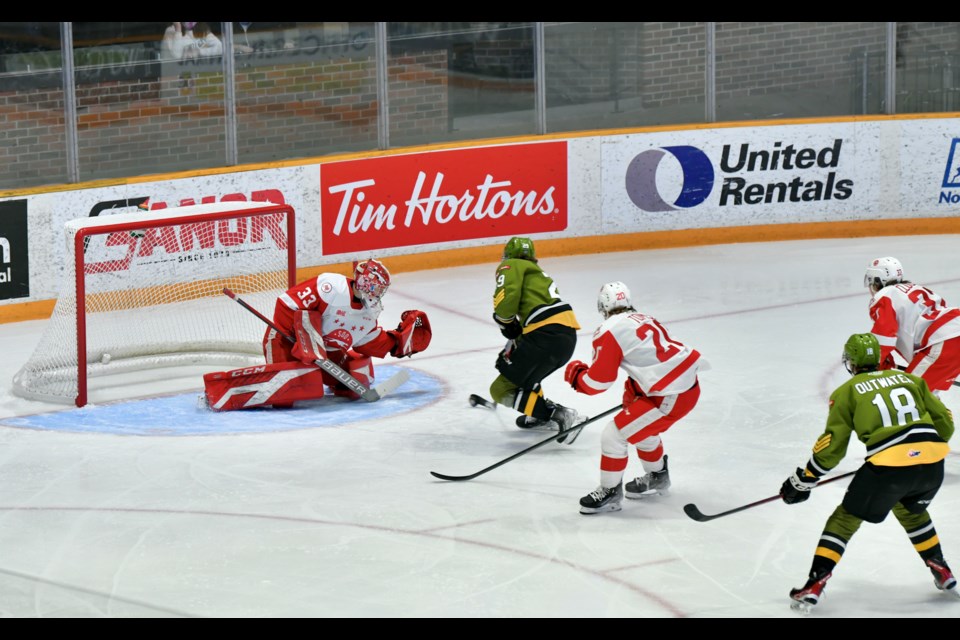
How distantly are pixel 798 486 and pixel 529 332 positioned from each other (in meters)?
2.37

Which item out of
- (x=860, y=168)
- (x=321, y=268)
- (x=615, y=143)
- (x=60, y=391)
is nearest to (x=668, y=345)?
(x=60, y=391)

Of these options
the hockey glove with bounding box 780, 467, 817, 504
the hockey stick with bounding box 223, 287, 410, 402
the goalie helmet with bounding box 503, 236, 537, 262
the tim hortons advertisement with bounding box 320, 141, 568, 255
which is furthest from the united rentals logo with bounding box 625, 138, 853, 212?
the hockey glove with bounding box 780, 467, 817, 504

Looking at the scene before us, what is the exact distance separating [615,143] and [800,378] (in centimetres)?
400

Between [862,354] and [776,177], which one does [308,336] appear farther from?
[776,177]

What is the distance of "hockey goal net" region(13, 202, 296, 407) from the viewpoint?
28.7 ft

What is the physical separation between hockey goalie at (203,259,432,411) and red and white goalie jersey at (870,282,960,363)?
2412 mm

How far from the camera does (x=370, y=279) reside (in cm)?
789

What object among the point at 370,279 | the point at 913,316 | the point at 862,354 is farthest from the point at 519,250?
the point at 862,354

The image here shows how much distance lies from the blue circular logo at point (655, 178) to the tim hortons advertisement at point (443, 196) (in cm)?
58

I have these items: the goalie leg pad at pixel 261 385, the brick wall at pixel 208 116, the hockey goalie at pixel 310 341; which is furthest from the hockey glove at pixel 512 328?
the brick wall at pixel 208 116

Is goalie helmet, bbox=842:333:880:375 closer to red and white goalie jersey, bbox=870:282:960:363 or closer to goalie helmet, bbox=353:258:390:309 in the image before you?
red and white goalie jersey, bbox=870:282:960:363

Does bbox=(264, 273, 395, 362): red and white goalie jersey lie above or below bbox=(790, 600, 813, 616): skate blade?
above

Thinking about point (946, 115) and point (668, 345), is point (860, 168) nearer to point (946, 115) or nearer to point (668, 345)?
point (946, 115)

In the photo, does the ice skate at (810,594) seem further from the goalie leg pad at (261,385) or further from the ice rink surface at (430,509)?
the goalie leg pad at (261,385)
